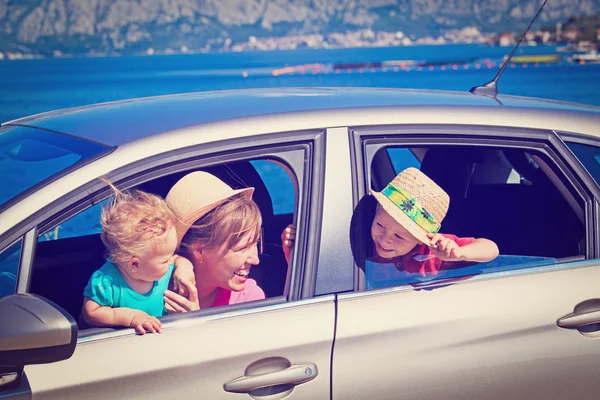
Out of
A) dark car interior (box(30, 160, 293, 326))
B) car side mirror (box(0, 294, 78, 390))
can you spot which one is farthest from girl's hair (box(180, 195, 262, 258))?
car side mirror (box(0, 294, 78, 390))

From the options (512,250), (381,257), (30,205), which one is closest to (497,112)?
(512,250)

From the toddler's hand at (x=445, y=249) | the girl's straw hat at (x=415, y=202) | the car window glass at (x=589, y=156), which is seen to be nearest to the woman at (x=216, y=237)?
the girl's straw hat at (x=415, y=202)

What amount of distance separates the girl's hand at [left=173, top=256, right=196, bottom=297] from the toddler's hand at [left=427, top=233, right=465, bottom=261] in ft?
2.48

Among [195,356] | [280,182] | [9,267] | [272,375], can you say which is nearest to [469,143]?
[272,375]

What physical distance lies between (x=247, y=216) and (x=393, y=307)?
1.87ft

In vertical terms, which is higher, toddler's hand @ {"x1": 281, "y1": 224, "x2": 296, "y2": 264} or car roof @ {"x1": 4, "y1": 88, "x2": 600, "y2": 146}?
car roof @ {"x1": 4, "y1": 88, "x2": 600, "y2": 146}

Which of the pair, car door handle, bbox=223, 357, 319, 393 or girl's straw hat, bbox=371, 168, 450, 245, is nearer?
car door handle, bbox=223, 357, 319, 393

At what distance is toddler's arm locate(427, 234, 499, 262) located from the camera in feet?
7.73

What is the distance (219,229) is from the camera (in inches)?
94.9

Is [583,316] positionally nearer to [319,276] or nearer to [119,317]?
[319,276]

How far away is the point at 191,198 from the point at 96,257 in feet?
2.54

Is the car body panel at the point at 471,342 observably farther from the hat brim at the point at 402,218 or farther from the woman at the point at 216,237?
the woman at the point at 216,237

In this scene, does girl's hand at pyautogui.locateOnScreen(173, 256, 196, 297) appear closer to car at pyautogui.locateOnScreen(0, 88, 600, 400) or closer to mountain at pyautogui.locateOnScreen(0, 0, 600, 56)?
car at pyautogui.locateOnScreen(0, 88, 600, 400)

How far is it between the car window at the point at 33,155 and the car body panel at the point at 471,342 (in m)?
0.86
